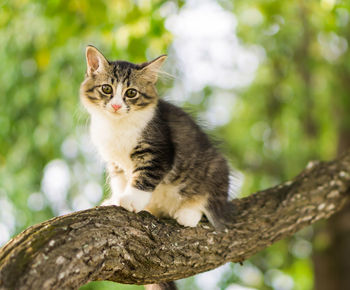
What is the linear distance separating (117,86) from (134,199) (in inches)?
30.3

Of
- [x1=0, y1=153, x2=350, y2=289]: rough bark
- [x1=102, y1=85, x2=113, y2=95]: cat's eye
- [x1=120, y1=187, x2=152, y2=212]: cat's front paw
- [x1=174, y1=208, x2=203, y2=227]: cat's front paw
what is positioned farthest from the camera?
[x1=102, y1=85, x2=113, y2=95]: cat's eye

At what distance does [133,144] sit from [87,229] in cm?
94

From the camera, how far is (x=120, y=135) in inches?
121

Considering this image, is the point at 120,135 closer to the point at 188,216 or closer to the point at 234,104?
the point at 188,216

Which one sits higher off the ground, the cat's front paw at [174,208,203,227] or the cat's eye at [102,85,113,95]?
the cat's eye at [102,85,113,95]

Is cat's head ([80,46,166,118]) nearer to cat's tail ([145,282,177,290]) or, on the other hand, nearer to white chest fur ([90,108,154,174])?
white chest fur ([90,108,154,174])

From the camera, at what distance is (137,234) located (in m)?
2.46

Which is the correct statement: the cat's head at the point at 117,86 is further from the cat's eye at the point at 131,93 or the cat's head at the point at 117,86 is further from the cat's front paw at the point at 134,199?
the cat's front paw at the point at 134,199

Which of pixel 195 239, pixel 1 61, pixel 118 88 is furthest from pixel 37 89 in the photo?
pixel 195 239

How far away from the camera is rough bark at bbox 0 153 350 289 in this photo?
195 cm

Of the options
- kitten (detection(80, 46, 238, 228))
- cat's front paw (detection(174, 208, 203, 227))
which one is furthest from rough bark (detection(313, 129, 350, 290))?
cat's front paw (detection(174, 208, 203, 227))

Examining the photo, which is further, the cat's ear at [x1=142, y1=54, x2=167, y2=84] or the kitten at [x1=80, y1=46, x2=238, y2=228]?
the cat's ear at [x1=142, y1=54, x2=167, y2=84]

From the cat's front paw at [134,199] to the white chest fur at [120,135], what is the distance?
0.27 m

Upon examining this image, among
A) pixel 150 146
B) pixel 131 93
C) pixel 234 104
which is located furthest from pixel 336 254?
pixel 131 93
